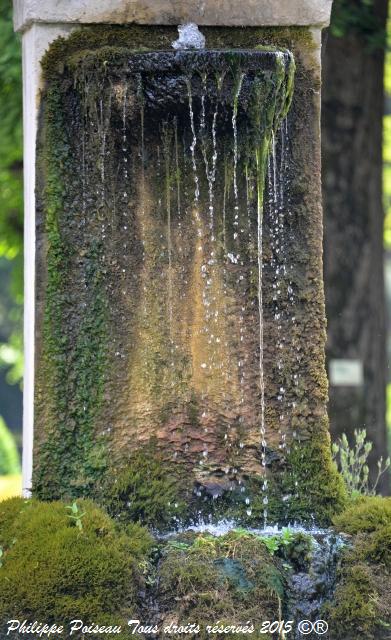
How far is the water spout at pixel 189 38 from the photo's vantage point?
16.8 ft

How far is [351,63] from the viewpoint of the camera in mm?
9359

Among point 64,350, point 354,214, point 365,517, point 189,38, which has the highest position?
point 189,38

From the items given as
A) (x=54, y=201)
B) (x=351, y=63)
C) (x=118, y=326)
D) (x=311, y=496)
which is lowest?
(x=311, y=496)

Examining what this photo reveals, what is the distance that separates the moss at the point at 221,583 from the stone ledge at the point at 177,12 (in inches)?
87.5

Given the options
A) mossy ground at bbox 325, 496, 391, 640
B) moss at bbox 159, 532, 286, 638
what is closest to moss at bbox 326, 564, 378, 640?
mossy ground at bbox 325, 496, 391, 640

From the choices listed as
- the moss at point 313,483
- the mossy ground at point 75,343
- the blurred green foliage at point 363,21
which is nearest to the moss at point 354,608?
the moss at point 313,483

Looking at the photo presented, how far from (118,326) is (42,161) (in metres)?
0.78

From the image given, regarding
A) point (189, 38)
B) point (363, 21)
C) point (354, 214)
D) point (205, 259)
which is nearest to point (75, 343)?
point (205, 259)

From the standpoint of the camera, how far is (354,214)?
30.9 feet

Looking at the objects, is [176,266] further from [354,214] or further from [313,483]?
[354,214]

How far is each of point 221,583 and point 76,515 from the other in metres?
0.62

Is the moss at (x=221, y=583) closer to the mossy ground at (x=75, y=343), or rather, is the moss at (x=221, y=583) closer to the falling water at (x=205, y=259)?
the mossy ground at (x=75, y=343)

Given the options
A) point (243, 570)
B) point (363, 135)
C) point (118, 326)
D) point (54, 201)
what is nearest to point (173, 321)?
point (118, 326)

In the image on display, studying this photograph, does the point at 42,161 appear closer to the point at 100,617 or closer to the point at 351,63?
the point at 100,617
